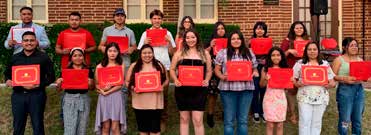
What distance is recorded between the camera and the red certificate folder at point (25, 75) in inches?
256

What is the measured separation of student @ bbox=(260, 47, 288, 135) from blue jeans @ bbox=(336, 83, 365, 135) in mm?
931

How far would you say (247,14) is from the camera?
41.9 feet

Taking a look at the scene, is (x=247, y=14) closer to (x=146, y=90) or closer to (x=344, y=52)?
(x=344, y=52)

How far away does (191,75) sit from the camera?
655 centimetres

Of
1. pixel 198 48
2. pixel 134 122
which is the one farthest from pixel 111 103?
pixel 134 122

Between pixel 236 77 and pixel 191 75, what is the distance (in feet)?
1.99

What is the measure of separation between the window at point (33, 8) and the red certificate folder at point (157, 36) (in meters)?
6.27

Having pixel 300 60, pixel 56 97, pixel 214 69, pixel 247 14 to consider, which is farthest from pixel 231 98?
pixel 247 14

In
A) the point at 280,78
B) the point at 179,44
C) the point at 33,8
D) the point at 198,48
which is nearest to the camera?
the point at 198,48

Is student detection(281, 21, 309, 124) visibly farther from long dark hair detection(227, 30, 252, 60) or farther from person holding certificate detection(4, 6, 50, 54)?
person holding certificate detection(4, 6, 50, 54)

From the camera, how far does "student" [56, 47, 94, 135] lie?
6648 mm

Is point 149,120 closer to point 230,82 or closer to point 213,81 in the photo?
point 230,82

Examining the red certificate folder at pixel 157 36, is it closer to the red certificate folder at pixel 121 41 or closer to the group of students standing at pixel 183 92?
the group of students standing at pixel 183 92

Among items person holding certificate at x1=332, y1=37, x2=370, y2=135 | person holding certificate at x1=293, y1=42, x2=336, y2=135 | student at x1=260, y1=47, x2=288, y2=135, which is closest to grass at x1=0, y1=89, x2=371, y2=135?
person holding certificate at x1=332, y1=37, x2=370, y2=135
